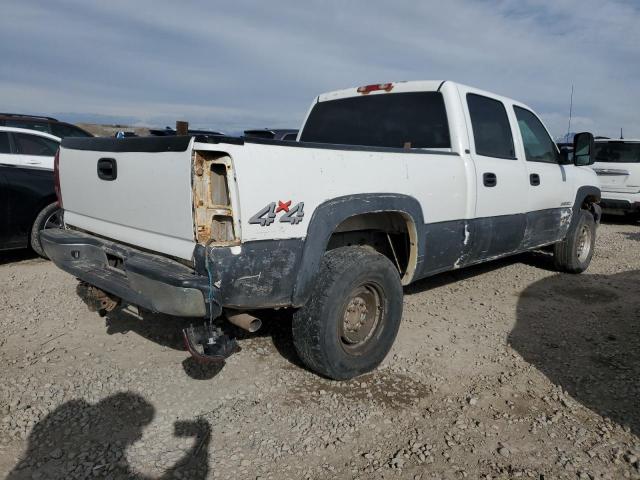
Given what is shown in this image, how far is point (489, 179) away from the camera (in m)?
4.21

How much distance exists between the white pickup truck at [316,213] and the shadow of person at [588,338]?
0.73 meters

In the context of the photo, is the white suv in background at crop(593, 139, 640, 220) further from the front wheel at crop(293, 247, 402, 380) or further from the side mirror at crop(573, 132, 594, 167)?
the front wheel at crop(293, 247, 402, 380)

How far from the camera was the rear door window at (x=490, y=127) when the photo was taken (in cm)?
419

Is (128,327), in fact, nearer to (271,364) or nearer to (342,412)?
(271,364)

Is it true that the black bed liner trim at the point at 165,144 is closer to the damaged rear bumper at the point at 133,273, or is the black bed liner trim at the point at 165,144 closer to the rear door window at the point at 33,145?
the damaged rear bumper at the point at 133,273

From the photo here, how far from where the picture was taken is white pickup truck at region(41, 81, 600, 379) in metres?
2.49

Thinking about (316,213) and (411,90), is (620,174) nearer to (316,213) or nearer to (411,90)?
(411,90)

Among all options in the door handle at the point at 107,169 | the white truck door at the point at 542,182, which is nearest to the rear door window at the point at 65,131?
the door handle at the point at 107,169

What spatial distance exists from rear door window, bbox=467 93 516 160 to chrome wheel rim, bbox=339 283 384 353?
1602mm

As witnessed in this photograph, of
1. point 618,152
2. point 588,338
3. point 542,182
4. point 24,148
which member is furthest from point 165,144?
point 618,152

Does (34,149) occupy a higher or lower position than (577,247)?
higher

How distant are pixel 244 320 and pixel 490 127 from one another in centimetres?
287

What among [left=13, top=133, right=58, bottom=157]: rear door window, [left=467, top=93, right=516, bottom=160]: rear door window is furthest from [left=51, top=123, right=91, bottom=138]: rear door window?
[left=467, top=93, right=516, bottom=160]: rear door window

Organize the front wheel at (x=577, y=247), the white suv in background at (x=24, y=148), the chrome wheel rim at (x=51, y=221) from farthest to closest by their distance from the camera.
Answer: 1. the white suv in background at (x=24, y=148)
2. the chrome wheel rim at (x=51, y=221)
3. the front wheel at (x=577, y=247)
